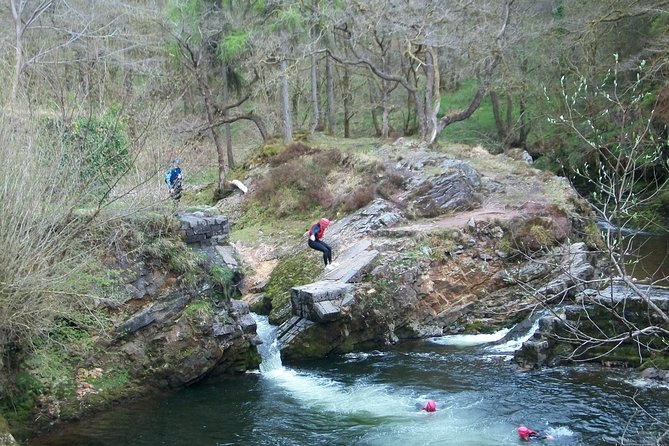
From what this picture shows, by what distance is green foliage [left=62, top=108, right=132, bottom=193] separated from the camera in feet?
38.6

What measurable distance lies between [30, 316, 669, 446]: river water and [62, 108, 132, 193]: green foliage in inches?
179

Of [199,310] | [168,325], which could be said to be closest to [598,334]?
[199,310]

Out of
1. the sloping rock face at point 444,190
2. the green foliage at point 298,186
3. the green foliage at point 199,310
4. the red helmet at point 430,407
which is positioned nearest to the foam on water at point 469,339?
the red helmet at point 430,407

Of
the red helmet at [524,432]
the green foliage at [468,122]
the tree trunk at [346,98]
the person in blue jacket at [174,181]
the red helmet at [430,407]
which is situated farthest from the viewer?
the green foliage at [468,122]

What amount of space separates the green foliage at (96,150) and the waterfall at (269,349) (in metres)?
5.59

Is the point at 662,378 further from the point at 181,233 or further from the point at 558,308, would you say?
the point at 181,233

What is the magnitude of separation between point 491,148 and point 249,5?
1617cm

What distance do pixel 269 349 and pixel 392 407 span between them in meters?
4.35

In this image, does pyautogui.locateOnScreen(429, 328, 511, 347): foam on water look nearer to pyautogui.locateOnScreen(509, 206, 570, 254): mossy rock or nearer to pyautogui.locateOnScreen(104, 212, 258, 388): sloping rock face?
pyautogui.locateOnScreen(509, 206, 570, 254): mossy rock

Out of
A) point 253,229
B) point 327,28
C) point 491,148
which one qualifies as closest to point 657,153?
point 253,229

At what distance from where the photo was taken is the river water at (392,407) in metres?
11.7

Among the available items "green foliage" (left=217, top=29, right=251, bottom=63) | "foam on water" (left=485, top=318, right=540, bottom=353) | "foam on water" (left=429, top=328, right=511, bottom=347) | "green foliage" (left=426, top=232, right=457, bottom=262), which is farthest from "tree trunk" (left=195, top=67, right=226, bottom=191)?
"foam on water" (left=485, top=318, right=540, bottom=353)

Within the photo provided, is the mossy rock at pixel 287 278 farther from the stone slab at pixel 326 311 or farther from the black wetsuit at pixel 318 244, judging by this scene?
the stone slab at pixel 326 311

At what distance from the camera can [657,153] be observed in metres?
6.29
